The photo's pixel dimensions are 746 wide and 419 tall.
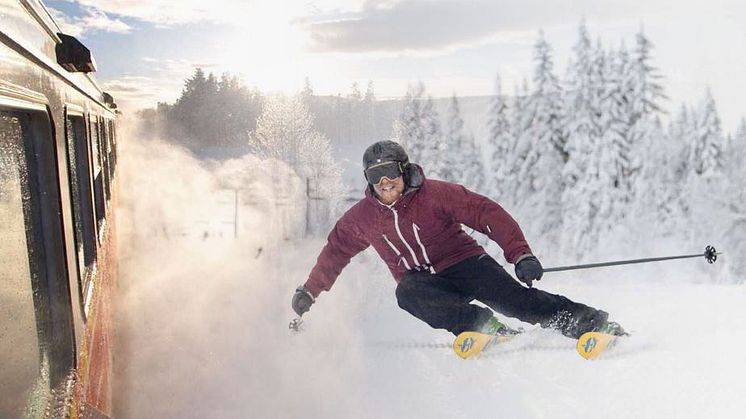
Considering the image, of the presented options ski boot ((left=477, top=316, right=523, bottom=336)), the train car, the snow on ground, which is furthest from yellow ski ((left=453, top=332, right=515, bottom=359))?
the train car

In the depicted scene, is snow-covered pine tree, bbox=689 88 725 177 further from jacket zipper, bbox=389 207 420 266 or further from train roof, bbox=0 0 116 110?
train roof, bbox=0 0 116 110

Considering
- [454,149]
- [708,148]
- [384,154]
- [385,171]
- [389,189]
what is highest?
[384,154]

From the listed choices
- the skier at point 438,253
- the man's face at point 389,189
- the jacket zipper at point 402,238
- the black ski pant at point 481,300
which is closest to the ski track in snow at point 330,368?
the black ski pant at point 481,300

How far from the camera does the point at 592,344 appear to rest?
4.63m

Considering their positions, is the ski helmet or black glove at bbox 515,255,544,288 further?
the ski helmet

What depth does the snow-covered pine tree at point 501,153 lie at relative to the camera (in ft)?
72.8

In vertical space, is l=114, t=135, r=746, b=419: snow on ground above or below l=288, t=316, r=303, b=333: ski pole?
below

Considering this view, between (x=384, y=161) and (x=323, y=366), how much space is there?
3.71 metres

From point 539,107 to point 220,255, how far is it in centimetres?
1664

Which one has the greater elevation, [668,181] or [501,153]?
[501,153]

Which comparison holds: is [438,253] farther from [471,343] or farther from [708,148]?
[708,148]

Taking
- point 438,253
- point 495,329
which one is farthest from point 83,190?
point 495,329

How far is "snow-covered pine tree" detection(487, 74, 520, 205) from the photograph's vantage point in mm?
22188

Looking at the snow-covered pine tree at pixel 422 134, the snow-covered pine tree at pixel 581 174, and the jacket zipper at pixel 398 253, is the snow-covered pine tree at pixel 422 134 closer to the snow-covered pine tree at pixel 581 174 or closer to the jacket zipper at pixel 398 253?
the snow-covered pine tree at pixel 581 174
